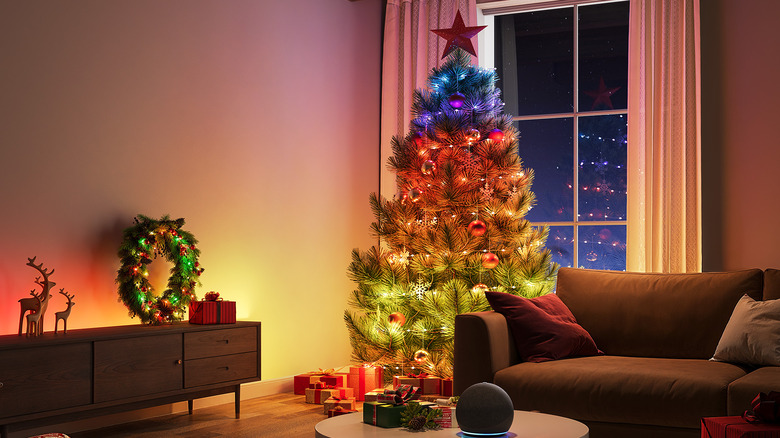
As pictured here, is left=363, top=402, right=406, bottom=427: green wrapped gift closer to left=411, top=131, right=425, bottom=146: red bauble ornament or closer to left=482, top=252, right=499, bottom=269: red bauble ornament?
left=482, top=252, right=499, bottom=269: red bauble ornament

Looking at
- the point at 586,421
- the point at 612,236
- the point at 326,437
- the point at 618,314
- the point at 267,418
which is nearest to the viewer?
the point at 326,437

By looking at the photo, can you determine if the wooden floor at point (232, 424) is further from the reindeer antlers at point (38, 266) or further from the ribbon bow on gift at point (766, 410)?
the ribbon bow on gift at point (766, 410)

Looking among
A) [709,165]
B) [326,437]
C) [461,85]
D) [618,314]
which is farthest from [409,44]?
[326,437]

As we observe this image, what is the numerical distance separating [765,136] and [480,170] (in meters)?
1.73

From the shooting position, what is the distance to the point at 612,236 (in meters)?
5.21

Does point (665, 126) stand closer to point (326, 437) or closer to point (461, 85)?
point (461, 85)

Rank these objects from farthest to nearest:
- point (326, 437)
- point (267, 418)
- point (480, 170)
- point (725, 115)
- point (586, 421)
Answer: point (725, 115)
point (480, 170)
point (267, 418)
point (586, 421)
point (326, 437)

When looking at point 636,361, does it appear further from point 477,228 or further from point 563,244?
point 563,244

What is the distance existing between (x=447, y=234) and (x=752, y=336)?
1.68 metres

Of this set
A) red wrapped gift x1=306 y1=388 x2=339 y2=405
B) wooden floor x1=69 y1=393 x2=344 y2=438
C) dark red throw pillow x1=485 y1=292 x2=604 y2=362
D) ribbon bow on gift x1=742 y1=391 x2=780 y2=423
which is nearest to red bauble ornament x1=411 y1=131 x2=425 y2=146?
dark red throw pillow x1=485 y1=292 x2=604 y2=362

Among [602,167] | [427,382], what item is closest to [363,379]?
[427,382]

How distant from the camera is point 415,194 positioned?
14.5 feet

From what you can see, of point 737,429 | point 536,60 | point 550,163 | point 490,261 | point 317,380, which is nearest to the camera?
point 737,429

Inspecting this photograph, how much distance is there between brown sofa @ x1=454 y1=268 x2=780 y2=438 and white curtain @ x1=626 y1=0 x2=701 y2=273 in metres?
1.03
